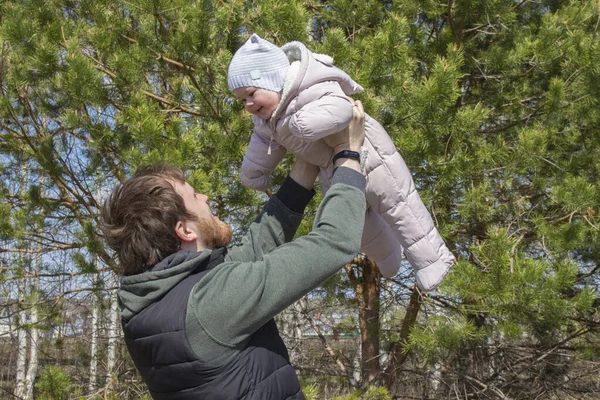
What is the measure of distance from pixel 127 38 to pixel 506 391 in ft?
11.9

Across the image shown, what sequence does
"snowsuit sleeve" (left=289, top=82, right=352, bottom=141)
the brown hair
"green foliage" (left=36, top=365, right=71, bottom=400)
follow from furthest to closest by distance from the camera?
"green foliage" (left=36, top=365, right=71, bottom=400)
"snowsuit sleeve" (left=289, top=82, right=352, bottom=141)
the brown hair

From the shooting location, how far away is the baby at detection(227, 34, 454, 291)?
1496 mm

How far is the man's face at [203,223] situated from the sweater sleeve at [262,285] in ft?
0.56

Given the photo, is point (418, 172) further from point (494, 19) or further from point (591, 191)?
point (494, 19)

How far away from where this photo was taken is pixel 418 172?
3.34 metres

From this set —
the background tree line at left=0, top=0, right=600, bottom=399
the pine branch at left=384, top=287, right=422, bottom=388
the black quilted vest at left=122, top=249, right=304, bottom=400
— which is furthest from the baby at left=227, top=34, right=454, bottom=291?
the pine branch at left=384, top=287, right=422, bottom=388

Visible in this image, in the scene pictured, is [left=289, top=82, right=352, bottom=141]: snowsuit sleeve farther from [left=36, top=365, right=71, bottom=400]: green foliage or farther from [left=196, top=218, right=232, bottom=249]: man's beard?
[left=36, top=365, right=71, bottom=400]: green foliage

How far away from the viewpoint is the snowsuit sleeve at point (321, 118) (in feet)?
4.69

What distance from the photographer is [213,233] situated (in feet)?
4.66

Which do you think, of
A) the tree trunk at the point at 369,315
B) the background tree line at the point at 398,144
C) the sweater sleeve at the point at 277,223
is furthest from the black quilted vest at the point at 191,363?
the tree trunk at the point at 369,315

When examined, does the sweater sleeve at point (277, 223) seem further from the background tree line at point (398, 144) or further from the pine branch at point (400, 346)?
the pine branch at point (400, 346)

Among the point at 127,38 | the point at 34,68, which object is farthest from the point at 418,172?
the point at 34,68

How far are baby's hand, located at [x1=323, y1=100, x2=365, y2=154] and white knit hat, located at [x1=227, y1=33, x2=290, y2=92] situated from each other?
0.19 metres

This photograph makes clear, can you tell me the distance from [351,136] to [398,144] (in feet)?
4.82
